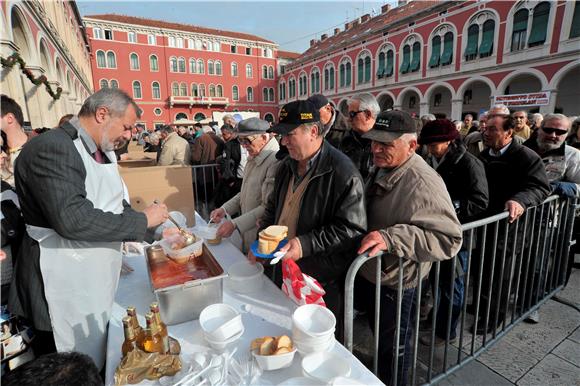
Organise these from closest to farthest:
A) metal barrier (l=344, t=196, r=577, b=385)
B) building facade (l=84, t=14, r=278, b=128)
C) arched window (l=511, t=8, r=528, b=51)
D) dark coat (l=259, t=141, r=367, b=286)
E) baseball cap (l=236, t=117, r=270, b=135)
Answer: dark coat (l=259, t=141, r=367, b=286)
metal barrier (l=344, t=196, r=577, b=385)
baseball cap (l=236, t=117, r=270, b=135)
arched window (l=511, t=8, r=528, b=51)
building facade (l=84, t=14, r=278, b=128)

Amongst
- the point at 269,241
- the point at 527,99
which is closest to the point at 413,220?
the point at 269,241

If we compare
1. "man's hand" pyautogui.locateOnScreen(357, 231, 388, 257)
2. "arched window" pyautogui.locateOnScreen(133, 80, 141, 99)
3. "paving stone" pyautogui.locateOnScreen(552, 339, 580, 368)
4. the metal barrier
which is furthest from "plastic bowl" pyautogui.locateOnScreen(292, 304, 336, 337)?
"arched window" pyautogui.locateOnScreen(133, 80, 141, 99)

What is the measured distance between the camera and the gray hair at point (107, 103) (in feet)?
4.80

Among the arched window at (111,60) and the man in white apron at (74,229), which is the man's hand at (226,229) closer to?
the man in white apron at (74,229)

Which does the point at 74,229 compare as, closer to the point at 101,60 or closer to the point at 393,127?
the point at 393,127

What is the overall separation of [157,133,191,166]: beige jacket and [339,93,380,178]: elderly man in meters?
3.31

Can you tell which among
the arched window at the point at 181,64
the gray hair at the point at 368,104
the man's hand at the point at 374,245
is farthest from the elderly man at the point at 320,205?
the arched window at the point at 181,64

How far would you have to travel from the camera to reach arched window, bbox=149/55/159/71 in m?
38.4

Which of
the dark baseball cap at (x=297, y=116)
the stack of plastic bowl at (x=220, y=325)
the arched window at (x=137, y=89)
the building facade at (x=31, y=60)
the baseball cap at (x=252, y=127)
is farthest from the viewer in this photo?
the arched window at (x=137, y=89)

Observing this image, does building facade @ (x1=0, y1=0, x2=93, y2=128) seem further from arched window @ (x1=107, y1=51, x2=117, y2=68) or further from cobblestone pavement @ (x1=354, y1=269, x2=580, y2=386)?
arched window @ (x1=107, y1=51, x2=117, y2=68)

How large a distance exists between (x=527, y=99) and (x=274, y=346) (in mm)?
21971

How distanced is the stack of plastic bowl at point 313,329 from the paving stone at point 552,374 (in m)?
1.87

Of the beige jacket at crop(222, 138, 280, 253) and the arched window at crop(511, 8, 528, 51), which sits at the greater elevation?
the arched window at crop(511, 8, 528, 51)

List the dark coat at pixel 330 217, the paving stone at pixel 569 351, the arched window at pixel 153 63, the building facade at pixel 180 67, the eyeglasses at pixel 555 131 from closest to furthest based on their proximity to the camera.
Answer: the dark coat at pixel 330 217 < the paving stone at pixel 569 351 < the eyeglasses at pixel 555 131 < the building facade at pixel 180 67 < the arched window at pixel 153 63
